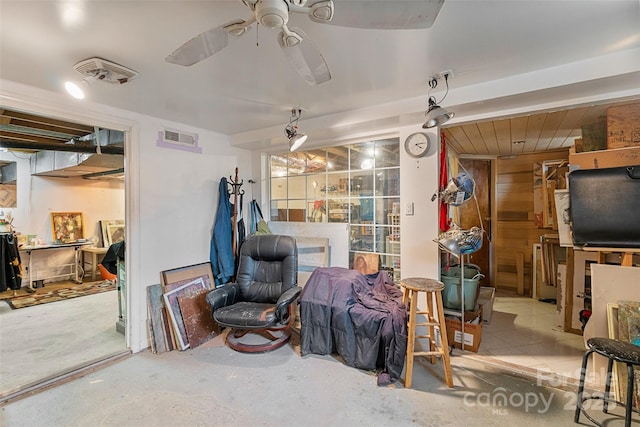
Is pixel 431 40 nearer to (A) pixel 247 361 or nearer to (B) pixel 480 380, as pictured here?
(B) pixel 480 380

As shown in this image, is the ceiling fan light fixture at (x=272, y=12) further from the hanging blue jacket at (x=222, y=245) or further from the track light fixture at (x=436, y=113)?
the hanging blue jacket at (x=222, y=245)

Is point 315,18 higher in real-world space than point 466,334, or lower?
higher

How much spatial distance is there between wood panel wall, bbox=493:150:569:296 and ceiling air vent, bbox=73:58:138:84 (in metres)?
4.93

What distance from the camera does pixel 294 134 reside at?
2.76m

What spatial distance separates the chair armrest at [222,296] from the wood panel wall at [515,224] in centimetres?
410

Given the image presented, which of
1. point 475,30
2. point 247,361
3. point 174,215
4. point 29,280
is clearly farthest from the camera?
point 29,280

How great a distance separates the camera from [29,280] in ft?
15.5

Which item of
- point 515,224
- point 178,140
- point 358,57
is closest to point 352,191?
point 358,57

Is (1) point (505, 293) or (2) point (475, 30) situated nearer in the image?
(2) point (475, 30)

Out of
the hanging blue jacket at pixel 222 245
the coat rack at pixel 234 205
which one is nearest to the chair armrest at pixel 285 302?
the hanging blue jacket at pixel 222 245

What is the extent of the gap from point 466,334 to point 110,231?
Answer: 651 cm

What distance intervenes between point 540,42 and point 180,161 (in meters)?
3.16

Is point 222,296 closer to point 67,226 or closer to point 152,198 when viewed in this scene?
point 152,198

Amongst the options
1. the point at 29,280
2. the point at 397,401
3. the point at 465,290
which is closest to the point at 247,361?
the point at 397,401
